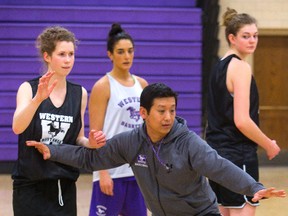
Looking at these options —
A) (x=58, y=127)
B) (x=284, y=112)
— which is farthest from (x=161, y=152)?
(x=284, y=112)

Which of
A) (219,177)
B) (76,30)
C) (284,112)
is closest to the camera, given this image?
(219,177)

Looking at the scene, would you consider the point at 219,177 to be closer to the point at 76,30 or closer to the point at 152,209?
the point at 152,209

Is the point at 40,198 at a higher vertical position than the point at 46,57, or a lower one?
lower

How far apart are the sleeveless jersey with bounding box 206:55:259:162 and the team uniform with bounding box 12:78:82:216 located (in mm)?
886

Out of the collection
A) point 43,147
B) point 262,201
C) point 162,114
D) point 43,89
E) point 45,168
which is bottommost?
point 262,201

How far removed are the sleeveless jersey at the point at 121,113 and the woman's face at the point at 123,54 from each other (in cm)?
11

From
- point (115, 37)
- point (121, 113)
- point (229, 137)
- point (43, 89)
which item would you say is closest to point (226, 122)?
point (229, 137)

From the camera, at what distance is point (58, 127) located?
3.21 meters

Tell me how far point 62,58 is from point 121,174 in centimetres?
107

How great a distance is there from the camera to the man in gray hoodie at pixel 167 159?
291 cm

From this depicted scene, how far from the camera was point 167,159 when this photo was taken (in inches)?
119

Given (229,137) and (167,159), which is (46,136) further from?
(229,137)

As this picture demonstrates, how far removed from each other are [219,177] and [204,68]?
233 inches

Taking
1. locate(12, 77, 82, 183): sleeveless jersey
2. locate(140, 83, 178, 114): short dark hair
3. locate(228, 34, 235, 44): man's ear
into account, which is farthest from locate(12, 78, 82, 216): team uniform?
locate(228, 34, 235, 44): man's ear
